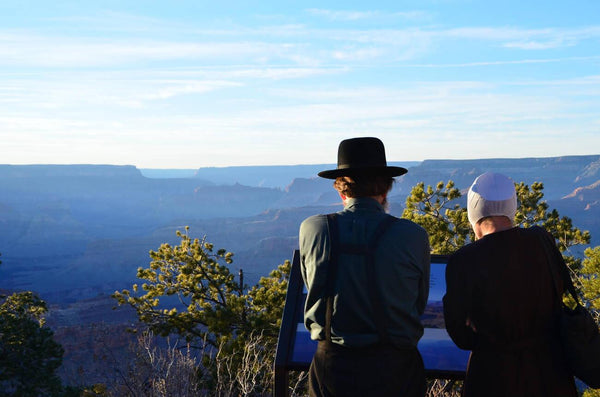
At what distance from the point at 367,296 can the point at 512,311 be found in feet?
2.11

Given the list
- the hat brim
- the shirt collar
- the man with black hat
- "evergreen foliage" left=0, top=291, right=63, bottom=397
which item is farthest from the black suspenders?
"evergreen foliage" left=0, top=291, right=63, bottom=397

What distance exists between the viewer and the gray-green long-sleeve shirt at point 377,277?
2695mm

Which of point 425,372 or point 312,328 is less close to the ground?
point 312,328

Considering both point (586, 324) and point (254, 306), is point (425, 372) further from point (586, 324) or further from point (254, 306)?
point (254, 306)

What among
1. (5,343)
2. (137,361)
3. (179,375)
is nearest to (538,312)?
(179,375)

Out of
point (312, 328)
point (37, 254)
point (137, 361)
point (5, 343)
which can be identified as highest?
point (312, 328)

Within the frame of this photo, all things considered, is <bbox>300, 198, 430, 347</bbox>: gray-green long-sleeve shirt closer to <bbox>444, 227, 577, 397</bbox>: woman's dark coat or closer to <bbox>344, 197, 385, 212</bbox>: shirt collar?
<bbox>344, 197, 385, 212</bbox>: shirt collar

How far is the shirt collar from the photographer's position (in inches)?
112

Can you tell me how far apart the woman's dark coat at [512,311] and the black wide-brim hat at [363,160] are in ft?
1.78

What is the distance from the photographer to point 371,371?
2723mm

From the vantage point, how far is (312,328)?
2934 millimetres

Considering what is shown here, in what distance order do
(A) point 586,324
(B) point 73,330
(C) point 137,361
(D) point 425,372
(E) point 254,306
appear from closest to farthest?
1. (A) point 586,324
2. (D) point 425,372
3. (C) point 137,361
4. (E) point 254,306
5. (B) point 73,330

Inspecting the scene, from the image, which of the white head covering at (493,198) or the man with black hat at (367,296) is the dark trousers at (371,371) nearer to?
the man with black hat at (367,296)

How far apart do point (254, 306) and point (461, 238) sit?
17.1ft
